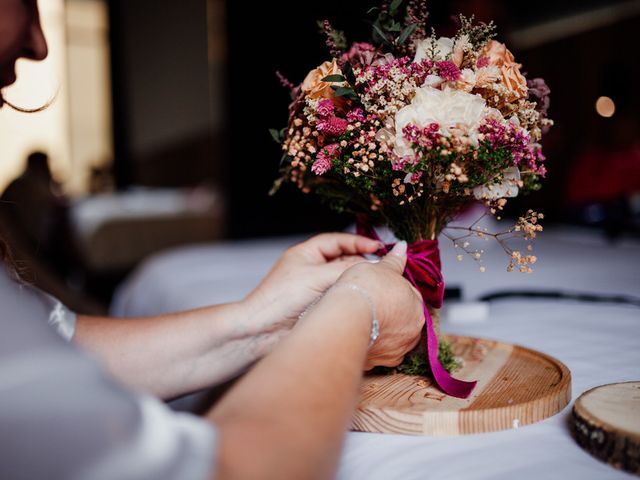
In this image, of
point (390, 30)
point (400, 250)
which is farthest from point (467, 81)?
point (400, 250)

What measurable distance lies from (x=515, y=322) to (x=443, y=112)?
2.40ft

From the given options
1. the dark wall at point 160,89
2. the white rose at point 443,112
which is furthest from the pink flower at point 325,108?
the dark wall at point 160,89

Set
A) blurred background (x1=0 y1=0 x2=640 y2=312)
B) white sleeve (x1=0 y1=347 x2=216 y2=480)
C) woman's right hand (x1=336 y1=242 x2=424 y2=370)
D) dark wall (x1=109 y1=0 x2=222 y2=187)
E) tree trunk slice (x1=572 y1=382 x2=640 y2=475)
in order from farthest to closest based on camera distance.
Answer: dark wall (x1=109 y1=0 x2=222 y2=187), blurred background (x1=0 y1=0 x2=640 y2=312), woman's right hand (x1=336 y1=242 x2=424 y2=370), tree trunk slice (x1=572 y1=382 x2=640 y2=475), white sleeve (x1=0 y1=347 x2=216 y2=480)

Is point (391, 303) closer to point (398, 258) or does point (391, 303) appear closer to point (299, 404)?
point (398, 258)

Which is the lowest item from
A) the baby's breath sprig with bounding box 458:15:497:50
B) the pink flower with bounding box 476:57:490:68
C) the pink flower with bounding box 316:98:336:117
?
the pink flower with bounding box 316:98:336:117

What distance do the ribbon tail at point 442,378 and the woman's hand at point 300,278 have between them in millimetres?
195

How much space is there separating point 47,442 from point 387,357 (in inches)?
21.1

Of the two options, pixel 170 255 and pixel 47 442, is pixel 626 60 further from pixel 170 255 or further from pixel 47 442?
pixel 47 442

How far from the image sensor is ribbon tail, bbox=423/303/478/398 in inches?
32.4

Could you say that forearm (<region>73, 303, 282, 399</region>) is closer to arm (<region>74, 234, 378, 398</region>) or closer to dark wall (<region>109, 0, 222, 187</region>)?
arm (<region>74, 234, 378, 398</region>)

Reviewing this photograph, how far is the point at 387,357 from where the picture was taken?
851mm

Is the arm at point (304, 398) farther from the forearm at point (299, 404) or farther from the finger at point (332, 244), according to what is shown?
the finger at point (332, 244)

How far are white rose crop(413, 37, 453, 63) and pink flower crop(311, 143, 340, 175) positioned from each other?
18 cm

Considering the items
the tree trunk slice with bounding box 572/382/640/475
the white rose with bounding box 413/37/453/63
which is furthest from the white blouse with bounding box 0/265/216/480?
the white rose with bounding box 413/37/453/63
